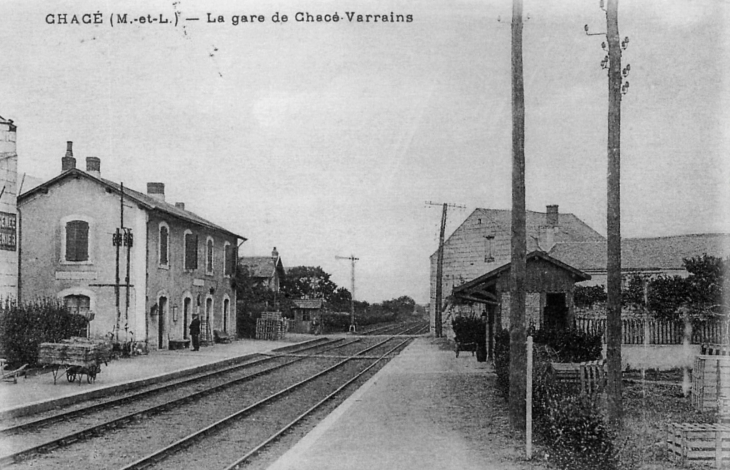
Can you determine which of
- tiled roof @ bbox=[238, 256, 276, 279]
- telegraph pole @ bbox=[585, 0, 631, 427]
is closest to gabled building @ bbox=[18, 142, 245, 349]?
telegraph pole @ bbox=[585, 0, 631, 427]

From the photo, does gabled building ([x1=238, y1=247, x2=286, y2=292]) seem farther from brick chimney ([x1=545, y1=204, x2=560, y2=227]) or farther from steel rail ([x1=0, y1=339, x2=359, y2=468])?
steel rail ([x1=0, y1=339, x2=359, y2=468])

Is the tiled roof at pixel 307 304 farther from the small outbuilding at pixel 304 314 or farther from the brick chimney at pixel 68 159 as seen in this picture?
the brick chimney at pixel 68 159

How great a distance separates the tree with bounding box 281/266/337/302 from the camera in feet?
206

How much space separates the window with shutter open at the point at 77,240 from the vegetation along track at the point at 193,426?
8.77 metres

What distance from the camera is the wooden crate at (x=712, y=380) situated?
37.7 feet

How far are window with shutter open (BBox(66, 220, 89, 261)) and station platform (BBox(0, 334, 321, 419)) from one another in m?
A: 3.89

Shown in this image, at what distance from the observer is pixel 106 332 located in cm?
2391

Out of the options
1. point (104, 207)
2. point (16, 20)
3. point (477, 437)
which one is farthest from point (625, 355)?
point (104, 207)

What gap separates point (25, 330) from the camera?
56.6 ft

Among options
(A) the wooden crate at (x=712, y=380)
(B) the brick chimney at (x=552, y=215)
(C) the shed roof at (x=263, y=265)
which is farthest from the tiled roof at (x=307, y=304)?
(A) the wooden crate at (x=712, y=380)

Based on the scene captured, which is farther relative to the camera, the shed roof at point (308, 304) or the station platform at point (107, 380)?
the shed roof at point (308, 304)

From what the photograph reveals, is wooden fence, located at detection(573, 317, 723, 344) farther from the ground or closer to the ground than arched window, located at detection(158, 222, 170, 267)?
closer to the ground

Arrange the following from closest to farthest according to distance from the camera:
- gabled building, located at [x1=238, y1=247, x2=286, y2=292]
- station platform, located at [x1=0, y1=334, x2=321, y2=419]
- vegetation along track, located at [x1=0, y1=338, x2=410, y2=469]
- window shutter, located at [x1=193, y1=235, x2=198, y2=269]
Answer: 1. vegetation along track, located at [x1=0, y1=338, x2=410, y2=469]
2. station platform, located at [x1=0, y1=334, x2=321, y2=419]
3. window shutter, located at [x1=193, y1=235, x2=198, y2=269]
4. gabled building, located at [x1=238, y1=247, x2=286, y2=292]

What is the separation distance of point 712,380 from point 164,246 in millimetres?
19433
